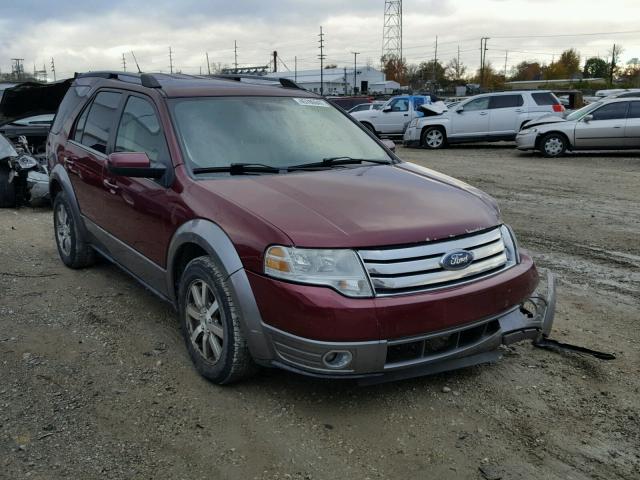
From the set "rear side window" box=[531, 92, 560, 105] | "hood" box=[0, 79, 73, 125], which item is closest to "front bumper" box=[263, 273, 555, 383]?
"hood" box=[0, 79, 73, 125]

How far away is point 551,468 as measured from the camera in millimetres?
2707

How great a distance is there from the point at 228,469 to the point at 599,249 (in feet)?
16.5

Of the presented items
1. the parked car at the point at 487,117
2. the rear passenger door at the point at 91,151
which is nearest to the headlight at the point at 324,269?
the rear passenger door at the point at 91,151

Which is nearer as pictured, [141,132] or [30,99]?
[141,132]

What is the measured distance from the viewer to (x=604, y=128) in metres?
14.8

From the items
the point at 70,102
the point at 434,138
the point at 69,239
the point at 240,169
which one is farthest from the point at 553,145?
the point at 240,169

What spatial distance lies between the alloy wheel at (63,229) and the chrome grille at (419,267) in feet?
12.0

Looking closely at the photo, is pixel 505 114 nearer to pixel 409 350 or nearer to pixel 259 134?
pixel 259 134

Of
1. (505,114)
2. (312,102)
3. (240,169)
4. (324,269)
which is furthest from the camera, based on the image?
(505,114)

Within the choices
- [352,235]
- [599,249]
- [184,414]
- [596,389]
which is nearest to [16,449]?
[184,414]

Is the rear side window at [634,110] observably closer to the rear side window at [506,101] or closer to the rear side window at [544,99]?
the rear side window at [544,99]

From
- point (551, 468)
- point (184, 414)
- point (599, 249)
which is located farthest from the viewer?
point (599, 249)

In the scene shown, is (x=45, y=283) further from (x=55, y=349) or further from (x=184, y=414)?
(x=184, y=414)

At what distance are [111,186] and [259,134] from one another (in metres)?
1.25
